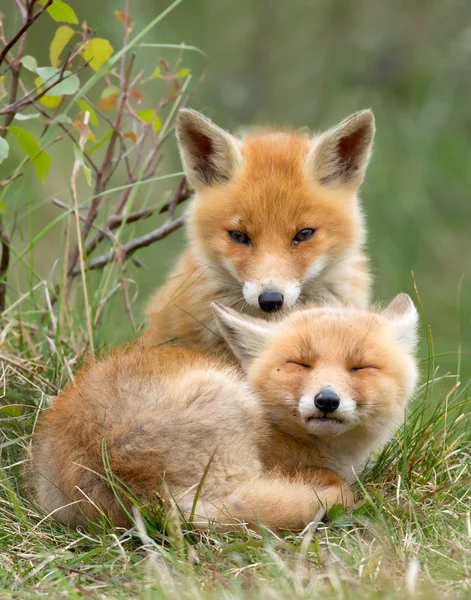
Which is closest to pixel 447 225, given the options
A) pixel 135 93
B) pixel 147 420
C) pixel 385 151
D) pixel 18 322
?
pixel 385 151

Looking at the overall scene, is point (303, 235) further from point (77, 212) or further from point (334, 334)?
point (77, 212)

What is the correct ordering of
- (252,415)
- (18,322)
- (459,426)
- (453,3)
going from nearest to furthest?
(252,415) < (459,426) < (18,322) < (453,3)

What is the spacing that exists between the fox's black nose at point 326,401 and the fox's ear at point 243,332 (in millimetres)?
572

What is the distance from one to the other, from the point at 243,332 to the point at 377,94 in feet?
20.9

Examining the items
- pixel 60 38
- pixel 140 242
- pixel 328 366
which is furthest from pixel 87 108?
pixel 328 366

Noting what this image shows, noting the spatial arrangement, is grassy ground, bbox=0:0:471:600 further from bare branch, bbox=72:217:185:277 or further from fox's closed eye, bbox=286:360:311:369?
fox's closed eye, bbox=286:360:311:369

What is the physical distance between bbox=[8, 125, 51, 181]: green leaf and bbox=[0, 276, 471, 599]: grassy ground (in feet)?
2.97

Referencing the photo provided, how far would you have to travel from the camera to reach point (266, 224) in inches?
168

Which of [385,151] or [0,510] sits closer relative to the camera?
[0,510]

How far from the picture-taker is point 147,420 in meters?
3.15

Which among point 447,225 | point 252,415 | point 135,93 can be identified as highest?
point 135,93

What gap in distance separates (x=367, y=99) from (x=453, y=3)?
2.17 m

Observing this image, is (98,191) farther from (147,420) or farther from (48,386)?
(147,420)

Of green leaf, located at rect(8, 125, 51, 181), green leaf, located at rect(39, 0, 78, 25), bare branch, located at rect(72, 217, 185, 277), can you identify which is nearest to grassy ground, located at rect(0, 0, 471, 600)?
bare branch, located at rect(72, 217, 185, 277)
